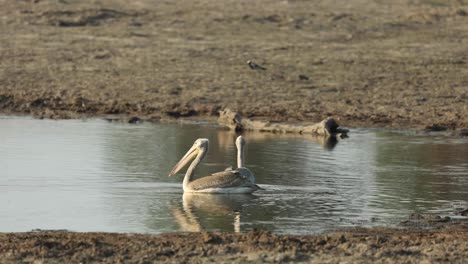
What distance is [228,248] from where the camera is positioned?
9.31m

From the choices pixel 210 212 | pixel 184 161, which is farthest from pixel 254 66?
pixel 210 212

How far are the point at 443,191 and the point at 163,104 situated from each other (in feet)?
28.0

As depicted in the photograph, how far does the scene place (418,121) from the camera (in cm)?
2006

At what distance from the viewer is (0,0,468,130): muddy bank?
69.2ft

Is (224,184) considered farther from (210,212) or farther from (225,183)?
(210,212)

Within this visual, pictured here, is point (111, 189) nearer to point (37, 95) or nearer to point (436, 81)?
point (37, 95)

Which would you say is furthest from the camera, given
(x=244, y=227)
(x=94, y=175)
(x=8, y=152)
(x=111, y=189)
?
(x=8, y=152)

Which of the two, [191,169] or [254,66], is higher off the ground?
[254,66]

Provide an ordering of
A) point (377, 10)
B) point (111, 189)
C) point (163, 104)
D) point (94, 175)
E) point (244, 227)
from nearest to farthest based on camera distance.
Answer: point (244, 227) → point (111, 189) → point (94, 175) → point (163, 104) → point (377, 10)

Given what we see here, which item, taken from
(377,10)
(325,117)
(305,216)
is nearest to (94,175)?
(305,216)

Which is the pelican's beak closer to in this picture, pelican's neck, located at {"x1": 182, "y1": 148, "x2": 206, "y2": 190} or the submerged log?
pelican's neck, located at {"x1": 182, "y1": 148, "x2": 206, "y2": 190}

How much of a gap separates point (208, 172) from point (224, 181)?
1.89 meters

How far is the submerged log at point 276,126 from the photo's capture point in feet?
61.0

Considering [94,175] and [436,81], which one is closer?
[94,175]
